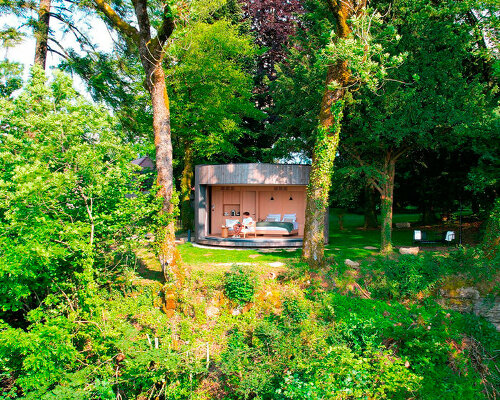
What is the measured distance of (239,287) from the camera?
8.97 metres

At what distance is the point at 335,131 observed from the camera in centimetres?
985

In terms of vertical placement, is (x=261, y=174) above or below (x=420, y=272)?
above

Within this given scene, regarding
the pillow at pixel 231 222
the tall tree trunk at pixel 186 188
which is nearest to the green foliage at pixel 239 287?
the pillow at pixel 231 222

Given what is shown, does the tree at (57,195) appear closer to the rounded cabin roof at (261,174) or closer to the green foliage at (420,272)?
the rounded cabin roof at (261,174)

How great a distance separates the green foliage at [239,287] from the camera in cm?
896

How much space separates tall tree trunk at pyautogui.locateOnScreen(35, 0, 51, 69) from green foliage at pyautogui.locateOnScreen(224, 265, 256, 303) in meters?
9.24

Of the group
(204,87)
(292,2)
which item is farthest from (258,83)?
(204,87)

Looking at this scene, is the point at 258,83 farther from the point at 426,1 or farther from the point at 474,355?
the point at 474,355

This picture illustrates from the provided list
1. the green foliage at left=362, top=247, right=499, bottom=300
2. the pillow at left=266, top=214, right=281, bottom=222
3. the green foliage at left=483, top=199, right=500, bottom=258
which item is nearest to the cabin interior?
the pillow at left=266, top=214, right=281, bottom=222

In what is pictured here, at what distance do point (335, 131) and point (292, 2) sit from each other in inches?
554

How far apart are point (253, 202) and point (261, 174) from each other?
2694 millimetres

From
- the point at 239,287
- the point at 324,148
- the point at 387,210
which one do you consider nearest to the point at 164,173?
the point at 239,287

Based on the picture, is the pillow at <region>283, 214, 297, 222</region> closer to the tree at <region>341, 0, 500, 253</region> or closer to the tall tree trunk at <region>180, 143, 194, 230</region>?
the tall tree trunk at <region>180, 143, 194, 230</region>

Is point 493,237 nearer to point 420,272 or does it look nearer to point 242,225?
point 420,272
